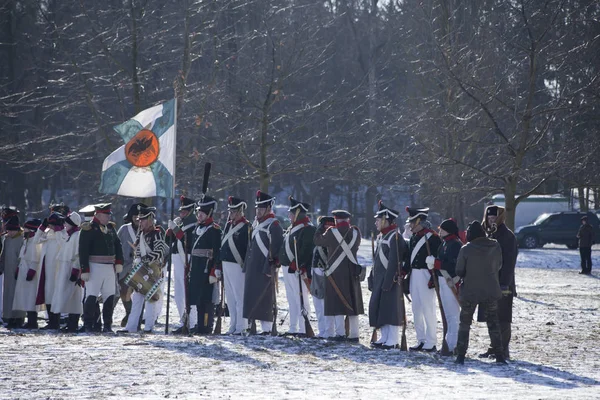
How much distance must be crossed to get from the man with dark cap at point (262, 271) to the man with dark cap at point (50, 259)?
3074 mm

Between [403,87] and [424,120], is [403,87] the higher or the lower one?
the higher one

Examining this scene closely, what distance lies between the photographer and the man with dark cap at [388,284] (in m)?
13.0

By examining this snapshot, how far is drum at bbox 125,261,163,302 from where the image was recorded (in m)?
14.6

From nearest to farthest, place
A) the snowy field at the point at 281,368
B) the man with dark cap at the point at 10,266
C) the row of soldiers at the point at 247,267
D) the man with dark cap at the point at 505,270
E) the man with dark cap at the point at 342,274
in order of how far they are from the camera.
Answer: the snowy field at the point at 281,368, the man with dark cap at the point at 505,270, the row of soldiers at the point at 247,267, the man with dark cap at the point at 342,274, the man with dark cap at the point at 10,266

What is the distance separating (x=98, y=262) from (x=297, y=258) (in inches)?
113

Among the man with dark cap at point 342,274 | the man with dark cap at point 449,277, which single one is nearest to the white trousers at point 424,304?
the man with dark cap at point 449,277

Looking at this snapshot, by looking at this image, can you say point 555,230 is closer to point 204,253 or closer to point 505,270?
point 204,253

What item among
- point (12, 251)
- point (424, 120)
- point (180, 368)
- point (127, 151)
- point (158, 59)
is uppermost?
point (158, 59)

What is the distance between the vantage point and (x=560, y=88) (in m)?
21.8

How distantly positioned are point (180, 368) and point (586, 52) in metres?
12.5

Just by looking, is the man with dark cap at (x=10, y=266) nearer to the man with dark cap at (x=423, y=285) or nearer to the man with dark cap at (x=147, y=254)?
the man with dark cap at (x=147, y=254)

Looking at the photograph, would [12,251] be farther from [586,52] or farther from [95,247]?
[586,52]

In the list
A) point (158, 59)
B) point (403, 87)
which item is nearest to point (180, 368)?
point (158, 59)

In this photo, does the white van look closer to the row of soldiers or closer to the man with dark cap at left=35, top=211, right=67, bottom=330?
the row of soldiers
